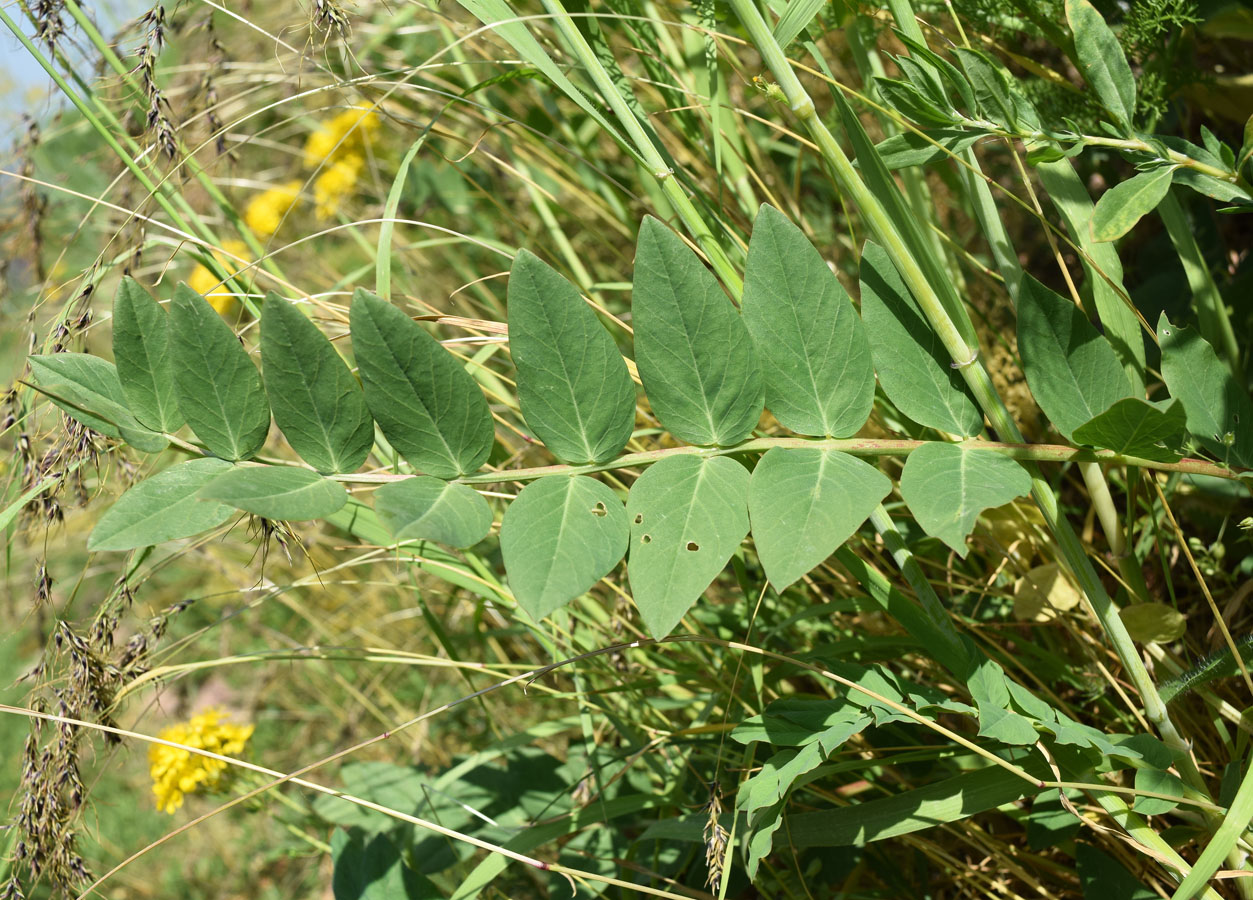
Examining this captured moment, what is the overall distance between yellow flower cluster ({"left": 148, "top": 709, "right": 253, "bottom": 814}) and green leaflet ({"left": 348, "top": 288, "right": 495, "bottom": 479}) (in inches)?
35.5

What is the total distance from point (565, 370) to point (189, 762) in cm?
104

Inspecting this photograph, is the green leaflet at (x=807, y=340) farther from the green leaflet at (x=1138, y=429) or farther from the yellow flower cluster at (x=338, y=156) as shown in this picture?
the yellow flower cluster at (x=338, y=156)

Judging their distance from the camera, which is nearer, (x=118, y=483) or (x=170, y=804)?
(x=118, y=483)

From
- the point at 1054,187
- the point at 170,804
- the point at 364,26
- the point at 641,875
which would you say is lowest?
the point at 641,875

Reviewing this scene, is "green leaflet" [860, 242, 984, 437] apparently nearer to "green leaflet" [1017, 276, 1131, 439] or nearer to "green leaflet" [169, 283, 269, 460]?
"green leaflet" [1017, 276, 1131, 439]

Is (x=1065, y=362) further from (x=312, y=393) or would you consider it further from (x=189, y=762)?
(x=189, y=762)

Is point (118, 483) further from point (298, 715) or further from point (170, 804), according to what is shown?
point (298, 715)

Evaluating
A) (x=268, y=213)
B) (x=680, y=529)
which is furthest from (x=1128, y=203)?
(x=268, y=213)

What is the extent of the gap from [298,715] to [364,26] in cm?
153

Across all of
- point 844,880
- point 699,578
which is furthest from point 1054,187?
point 844,880

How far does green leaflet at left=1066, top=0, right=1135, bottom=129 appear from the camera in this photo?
0.68 m

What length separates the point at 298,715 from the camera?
82.8 inches

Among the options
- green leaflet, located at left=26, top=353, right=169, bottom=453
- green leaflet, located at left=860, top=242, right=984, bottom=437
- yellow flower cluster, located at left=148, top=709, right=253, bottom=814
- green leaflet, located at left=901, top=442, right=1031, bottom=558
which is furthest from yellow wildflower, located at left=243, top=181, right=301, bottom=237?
green leaflet, located at left=901, top=442, right=1031, bottom=558

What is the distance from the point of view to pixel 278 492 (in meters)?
0.57
